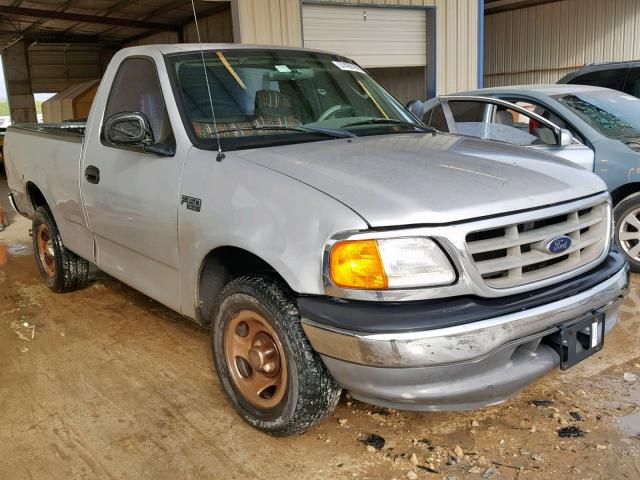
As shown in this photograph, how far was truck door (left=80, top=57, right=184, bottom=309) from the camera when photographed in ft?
11.1

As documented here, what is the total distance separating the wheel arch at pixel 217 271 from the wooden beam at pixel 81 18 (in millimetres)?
16991

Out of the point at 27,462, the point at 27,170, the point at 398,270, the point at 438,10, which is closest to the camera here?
the point at 398,270

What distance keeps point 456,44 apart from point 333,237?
39.6 feet

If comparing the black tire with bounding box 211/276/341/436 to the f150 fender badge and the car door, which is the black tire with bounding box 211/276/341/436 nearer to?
the f150 fender badge

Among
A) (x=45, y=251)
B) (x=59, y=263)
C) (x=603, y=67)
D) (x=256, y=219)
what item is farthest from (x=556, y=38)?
(x=256, y=219)

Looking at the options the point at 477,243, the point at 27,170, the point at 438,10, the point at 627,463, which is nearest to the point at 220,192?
the point at 477,243

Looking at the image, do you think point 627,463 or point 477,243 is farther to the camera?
point 627,463

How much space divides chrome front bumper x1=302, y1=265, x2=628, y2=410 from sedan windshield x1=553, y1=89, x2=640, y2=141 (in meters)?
3.94

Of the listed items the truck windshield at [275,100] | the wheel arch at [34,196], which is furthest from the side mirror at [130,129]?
the wheel arch at [34,196]

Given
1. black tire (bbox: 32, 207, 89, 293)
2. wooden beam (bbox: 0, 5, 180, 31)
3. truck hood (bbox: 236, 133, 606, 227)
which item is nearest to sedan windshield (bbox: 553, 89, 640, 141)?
truck hood (bbox: 236, 133, 606, 227)

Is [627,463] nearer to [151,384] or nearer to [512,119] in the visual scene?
[151,384]

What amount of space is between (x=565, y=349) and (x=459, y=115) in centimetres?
447

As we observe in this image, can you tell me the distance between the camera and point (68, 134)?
15.6 feet

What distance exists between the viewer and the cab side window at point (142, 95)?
3537 millimetres
